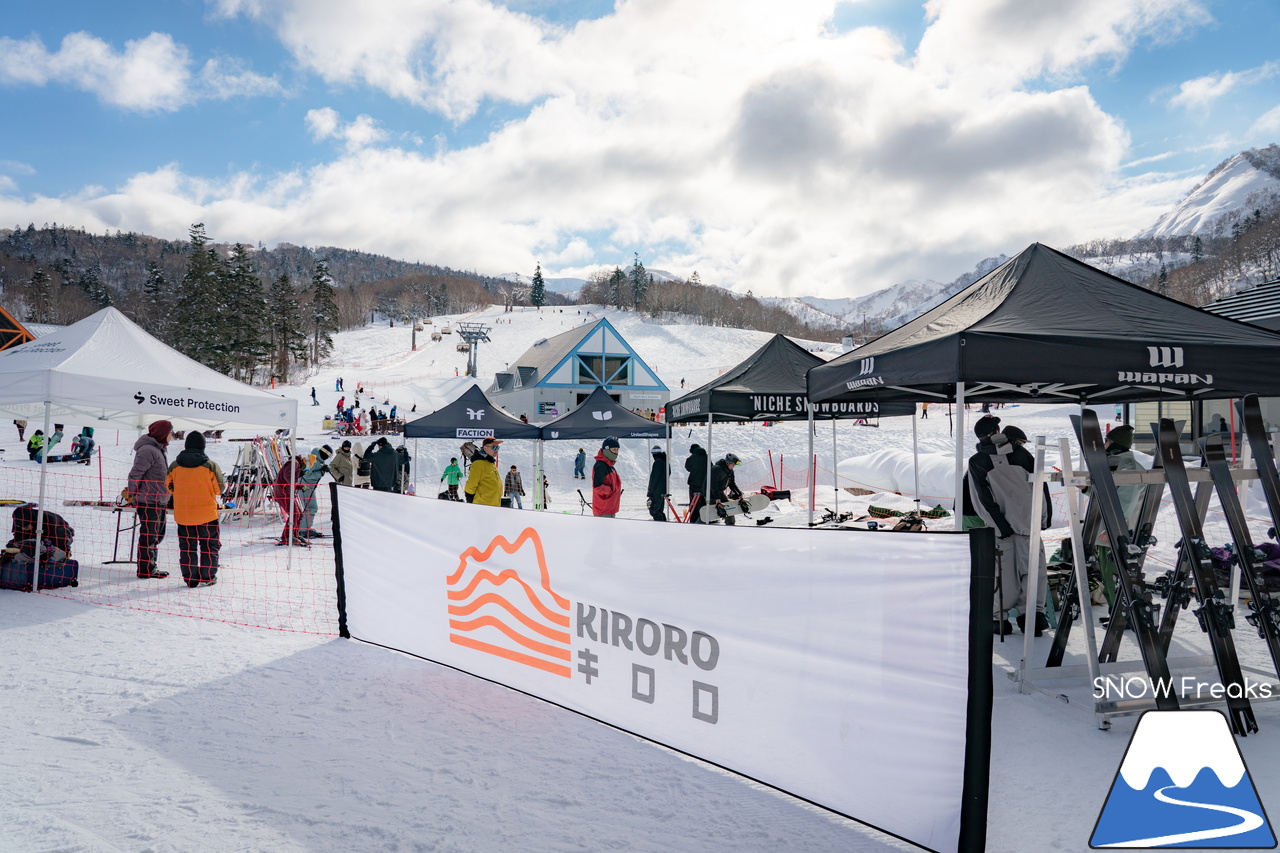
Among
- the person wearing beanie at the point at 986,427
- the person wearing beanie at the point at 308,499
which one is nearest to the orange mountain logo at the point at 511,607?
the person wearing beanie at the point at 986,427

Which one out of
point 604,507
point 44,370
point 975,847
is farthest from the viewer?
point 604,507

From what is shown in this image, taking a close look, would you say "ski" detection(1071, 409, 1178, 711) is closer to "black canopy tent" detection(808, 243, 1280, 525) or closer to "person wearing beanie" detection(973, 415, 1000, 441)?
"black canopy tent" detection(808, 243, 1280, 525)

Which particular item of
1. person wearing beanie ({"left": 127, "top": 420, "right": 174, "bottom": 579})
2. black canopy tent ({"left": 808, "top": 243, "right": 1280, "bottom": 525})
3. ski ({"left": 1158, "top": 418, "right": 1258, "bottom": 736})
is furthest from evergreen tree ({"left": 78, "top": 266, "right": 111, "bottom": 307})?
ski ({"left": 1158, "top": 418, "right": 1258, "bottom": 736})

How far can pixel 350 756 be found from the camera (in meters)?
3.38

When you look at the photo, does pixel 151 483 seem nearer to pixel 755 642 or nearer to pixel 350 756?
pixel 350 756

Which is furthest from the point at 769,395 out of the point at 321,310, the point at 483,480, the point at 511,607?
the point at 321,310

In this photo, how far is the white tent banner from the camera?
7.68ft

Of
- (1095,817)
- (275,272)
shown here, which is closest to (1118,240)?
(275,272)

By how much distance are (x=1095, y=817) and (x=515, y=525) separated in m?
3.04

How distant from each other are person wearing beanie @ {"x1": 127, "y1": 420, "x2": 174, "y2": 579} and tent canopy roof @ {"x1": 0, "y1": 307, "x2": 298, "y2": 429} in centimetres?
32

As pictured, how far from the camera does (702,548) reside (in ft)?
9.82

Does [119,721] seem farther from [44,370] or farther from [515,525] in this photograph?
[44,370]

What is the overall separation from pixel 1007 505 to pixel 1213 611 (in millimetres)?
1597

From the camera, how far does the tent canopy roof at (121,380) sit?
24.2 ft
